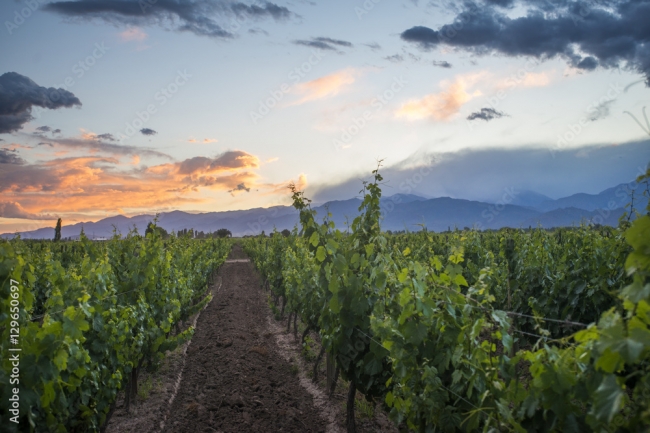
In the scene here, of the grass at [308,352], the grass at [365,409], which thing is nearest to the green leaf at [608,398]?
the grass at [365,409]

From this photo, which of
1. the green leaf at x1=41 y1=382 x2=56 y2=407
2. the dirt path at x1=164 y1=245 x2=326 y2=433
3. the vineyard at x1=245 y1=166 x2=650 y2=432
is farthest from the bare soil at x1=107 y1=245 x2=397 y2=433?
the green leaf at x1=41 y1=382 x2=56 y2=407

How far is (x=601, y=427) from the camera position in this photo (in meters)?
2.25

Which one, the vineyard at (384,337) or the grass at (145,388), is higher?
the vineyard at (384,337)

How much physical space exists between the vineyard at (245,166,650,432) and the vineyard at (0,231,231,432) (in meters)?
2.87

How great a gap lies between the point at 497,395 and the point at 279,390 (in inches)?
230

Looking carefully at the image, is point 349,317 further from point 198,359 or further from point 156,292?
point 198,359

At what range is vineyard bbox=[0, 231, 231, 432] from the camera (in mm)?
3402

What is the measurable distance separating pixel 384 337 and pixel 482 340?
3.60ft

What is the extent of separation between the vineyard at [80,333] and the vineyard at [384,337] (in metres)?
0.02

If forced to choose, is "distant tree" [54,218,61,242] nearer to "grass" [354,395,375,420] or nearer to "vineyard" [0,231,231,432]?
"vineyard" [0,231,231,432]

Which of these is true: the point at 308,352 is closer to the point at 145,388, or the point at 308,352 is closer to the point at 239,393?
the point at 239,393

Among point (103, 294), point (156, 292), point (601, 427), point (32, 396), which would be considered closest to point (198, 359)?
point (156, 292)

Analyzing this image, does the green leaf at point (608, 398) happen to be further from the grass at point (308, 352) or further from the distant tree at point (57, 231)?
the distant tree at point (57, 231)

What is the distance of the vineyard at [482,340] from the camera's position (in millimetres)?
2076
